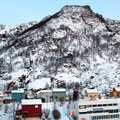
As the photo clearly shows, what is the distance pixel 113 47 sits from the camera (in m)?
121

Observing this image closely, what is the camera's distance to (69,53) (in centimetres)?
11344

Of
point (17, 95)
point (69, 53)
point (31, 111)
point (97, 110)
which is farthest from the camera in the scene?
point (69, 53)

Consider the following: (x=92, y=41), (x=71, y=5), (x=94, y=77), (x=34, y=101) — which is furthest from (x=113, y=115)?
(x=71, y=5)

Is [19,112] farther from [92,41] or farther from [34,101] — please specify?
[92,41]

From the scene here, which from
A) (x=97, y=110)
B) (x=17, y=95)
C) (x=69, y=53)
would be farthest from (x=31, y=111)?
(x=69, y=53)

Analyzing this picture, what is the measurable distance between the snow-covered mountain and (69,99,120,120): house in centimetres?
3521

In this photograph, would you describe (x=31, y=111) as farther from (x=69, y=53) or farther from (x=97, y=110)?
(x=69, y=53)

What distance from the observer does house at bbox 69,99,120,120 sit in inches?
1949

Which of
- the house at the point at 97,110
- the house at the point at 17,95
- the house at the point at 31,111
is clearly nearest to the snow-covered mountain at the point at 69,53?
the house at the point at 17,95

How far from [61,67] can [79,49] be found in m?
20.4

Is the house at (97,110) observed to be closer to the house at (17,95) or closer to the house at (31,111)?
the house at (31,111)

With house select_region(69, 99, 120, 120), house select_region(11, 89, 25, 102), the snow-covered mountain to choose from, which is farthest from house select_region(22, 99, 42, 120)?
the snow-covered mountain

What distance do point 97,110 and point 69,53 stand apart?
65357 millimetres

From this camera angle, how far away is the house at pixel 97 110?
49.5 meters
